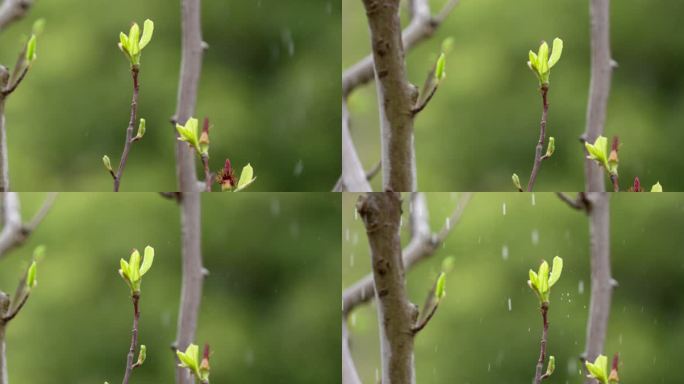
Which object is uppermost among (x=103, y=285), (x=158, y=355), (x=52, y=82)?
(x=52, y=82)

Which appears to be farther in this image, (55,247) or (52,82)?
(52,82)

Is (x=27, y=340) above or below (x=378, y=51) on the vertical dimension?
below

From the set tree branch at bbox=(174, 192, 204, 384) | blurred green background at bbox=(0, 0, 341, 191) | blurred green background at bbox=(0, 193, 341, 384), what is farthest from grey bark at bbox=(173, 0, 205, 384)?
blurred green background at bbox=(0, 0, 341, 191)

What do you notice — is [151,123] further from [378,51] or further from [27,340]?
[378,51]

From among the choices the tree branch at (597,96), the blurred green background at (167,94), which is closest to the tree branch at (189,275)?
the blurred green background at (167,94)

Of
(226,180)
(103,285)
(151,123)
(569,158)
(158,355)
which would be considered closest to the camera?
(226,180)

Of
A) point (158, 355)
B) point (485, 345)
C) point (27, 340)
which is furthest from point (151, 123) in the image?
point (485, 345)

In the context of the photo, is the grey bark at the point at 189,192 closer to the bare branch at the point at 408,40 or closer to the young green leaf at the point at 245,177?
the young green leaf at the point at 245,177

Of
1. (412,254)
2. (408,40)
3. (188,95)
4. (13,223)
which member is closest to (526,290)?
(412,254)
